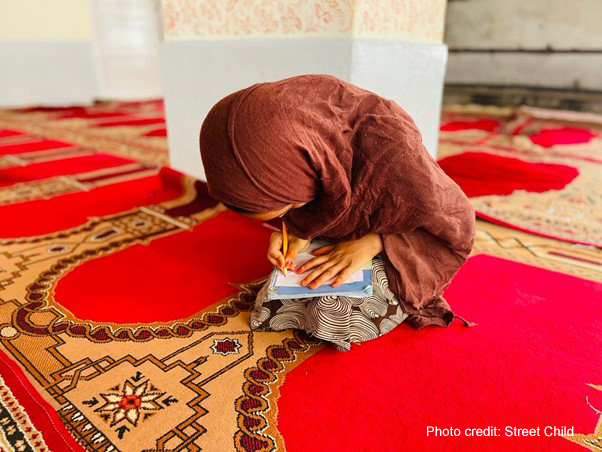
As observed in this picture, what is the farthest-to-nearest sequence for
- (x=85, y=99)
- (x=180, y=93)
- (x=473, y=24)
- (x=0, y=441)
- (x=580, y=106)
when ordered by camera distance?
(x=85, y=99)
(x=473, y=24)
(x=580, y=106)
(x=180, y=93)
(x=0, y=441)

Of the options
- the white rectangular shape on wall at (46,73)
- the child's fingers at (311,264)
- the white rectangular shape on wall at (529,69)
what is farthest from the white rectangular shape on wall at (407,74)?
the white rectangular shape on wall at (46,73)

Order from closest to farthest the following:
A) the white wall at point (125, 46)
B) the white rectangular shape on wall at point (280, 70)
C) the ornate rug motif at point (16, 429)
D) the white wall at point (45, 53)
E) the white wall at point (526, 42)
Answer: the ornate rug motif at point (16, 429)
the white rectangular shape on wall at point (280, 70)
the white wall at point (526, 42)
the white wall at point (45, 53)
the white wall at point (125, 46)

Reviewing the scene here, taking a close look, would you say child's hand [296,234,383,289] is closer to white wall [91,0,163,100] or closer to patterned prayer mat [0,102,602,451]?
patterned prayer mat [0,102,602,451]

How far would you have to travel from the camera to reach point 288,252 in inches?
47.7

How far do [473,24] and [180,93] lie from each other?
445cm

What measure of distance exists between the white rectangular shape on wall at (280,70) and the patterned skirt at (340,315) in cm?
74

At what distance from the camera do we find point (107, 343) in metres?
1.11

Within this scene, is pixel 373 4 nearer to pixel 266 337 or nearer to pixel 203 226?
pixel 203 226

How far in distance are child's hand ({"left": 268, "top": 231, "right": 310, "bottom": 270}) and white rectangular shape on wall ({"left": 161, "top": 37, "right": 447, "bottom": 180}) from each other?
2.02 feet

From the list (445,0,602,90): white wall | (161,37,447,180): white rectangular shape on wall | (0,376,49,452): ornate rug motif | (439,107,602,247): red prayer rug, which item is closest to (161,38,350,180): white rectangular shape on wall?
(161,37,447,180): white rectangular shape on wall

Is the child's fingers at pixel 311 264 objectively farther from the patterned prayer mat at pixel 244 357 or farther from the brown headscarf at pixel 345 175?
the patterned prayer mat at pixel 244 357

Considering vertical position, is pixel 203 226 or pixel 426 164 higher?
pixel 426 164

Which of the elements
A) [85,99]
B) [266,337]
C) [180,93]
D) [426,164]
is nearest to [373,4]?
[426,164]

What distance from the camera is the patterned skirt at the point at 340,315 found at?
1.10m
